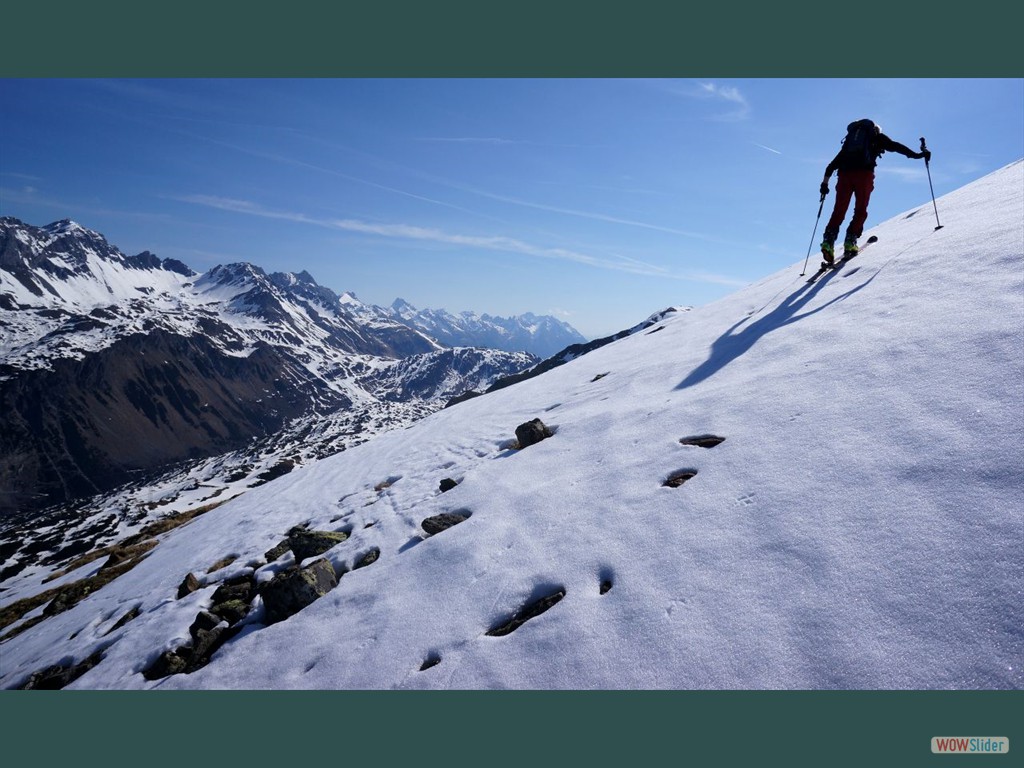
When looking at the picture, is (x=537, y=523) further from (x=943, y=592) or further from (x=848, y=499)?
(x=943, y=592)

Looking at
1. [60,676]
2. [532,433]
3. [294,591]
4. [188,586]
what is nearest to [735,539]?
[532,433]

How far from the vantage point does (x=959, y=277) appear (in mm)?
10133

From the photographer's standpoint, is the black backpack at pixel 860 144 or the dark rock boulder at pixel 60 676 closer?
the dark rock boulder at pixel 60 676

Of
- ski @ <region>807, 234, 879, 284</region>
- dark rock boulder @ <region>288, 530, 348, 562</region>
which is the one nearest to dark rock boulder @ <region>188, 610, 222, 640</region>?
dark rock boulder @ <region>288, 530, 348, 562</region>

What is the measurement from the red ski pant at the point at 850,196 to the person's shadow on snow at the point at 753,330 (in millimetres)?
1940

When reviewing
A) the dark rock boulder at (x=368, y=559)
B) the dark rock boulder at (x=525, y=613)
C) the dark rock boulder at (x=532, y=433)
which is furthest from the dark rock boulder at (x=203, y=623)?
the dark rock boulder at (x=532, y=433)

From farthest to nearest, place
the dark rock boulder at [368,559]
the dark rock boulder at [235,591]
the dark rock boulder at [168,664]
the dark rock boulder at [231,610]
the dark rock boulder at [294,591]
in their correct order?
the dark rock boulder at [235,591] < the dark rock boulder at [368,559] < the dark rock boulder at [231,610] < the dark rock boulder at [294,591] < the dark rock boulder at [168,664]

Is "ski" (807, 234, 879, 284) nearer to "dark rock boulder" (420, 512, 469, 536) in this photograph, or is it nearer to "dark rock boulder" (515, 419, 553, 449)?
"dark rock boulder" (515, 419, 553, 449)

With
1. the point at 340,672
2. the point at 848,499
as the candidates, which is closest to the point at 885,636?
the point at 848,499

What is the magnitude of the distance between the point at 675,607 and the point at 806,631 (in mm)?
1394

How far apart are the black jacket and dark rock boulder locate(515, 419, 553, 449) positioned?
13767 millimetres
